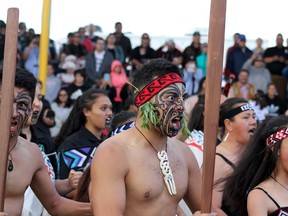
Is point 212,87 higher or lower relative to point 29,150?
higher

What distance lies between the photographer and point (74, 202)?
605 cm

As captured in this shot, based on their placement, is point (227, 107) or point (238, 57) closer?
point (227, 107)

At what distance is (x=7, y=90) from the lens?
206 inches

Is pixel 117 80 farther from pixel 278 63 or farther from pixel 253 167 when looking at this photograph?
pixel 253 167

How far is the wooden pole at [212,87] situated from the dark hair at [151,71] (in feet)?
1.56

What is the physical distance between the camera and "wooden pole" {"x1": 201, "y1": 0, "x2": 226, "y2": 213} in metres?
5.06

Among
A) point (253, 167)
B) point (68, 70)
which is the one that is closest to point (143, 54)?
point (68, 70)

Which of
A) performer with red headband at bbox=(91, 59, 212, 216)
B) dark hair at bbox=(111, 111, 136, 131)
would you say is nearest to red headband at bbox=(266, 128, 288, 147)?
performer with red headband at bbox=(91, 59, 212, 216)

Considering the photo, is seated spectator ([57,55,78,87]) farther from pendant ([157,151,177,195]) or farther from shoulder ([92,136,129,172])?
shoulder ([92,136,129,172])

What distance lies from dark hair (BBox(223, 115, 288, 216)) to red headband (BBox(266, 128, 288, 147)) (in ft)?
0.11

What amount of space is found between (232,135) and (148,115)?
2.92 metres

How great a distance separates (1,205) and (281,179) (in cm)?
231

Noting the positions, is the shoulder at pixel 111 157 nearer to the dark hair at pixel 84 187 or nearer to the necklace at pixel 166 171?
the necklace at pixel 166 171

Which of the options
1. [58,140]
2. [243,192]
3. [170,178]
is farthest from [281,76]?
[170,178]
